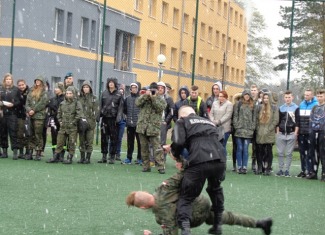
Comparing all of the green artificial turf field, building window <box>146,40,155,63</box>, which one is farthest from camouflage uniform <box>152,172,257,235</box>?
building window <box>146,40,155,63</box>

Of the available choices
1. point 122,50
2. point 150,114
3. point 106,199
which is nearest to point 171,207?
point 106,199

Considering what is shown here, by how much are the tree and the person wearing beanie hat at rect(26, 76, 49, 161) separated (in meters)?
7.71

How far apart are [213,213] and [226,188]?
521 centimetres

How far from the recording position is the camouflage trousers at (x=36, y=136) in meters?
18.0

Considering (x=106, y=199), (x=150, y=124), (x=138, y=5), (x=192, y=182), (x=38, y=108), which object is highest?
(x=138, y=5)

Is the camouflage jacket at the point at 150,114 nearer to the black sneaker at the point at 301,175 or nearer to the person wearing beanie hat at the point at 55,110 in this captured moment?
the person wearing beanie hat at the point at 55,110

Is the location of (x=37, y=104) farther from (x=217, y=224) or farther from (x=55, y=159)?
(x=217, y=224)

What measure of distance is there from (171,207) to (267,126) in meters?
8.90

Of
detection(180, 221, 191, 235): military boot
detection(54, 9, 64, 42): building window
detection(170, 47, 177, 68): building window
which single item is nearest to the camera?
detection(180, 221, 191, 235): military boot

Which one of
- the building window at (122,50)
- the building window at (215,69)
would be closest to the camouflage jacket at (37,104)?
the building window at (215,69)

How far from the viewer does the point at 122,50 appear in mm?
33312

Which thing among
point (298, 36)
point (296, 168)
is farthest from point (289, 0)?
point (296, 168)

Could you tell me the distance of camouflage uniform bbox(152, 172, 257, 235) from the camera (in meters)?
8.87

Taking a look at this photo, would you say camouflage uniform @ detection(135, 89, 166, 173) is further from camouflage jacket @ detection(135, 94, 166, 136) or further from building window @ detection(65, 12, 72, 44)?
building window @ detection(65, 12, 72, 44)
